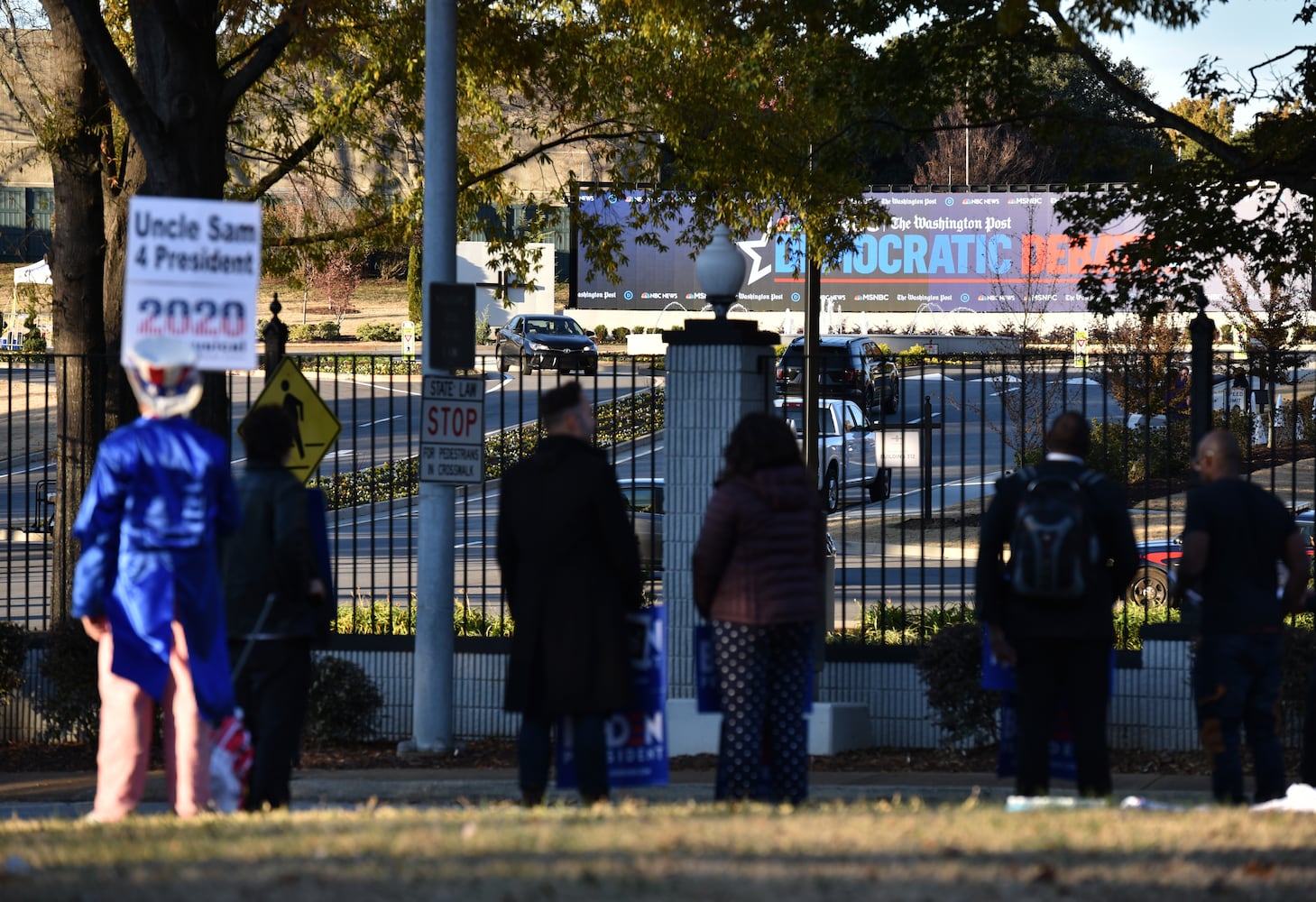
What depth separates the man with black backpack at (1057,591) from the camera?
624 cm

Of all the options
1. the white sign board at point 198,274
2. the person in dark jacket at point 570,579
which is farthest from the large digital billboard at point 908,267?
the person in dark jacket at point 570,579

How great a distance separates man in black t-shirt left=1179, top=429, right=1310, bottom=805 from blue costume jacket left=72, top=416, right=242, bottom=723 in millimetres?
3974

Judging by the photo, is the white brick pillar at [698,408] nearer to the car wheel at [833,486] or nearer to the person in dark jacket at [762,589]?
the person in dark jacket at [762,589]

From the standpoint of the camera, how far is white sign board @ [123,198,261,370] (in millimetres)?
6355

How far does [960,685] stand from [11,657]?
6.41m

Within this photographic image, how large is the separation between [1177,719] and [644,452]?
19.1 m

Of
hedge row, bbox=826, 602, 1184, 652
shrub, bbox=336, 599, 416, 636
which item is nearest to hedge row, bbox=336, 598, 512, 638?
shrub, bbox=336, 599, 416, 636

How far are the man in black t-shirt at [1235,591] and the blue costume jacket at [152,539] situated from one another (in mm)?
3974

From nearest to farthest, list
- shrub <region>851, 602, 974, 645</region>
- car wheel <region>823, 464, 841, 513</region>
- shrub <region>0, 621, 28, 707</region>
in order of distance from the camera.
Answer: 1. shrub <region>0, 621, 28, 707</region>
2. shrub <region>851, 602, 974, 645</region>
3. car wheel <region>823, 464, 841, 513</region>

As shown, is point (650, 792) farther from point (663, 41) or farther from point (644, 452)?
point (644, 452)

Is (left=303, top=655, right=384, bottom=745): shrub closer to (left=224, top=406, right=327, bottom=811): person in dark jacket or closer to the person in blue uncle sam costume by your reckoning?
(left=224, top=406, right=327, bottom=811): person in dark jacket

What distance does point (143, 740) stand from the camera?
609 cm

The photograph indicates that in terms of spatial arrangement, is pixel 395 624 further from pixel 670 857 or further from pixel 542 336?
pixel 542 336

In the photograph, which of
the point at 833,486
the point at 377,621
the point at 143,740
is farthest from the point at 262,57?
the point at 833,486
